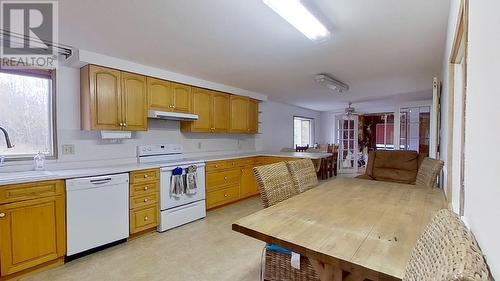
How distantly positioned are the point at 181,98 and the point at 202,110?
16.9 inches

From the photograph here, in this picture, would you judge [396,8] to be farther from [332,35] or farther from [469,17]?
[469,17]

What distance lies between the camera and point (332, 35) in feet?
7.54

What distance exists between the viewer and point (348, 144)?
762 centimetres

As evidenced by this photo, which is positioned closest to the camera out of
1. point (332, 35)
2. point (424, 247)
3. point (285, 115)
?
point (424, 247)

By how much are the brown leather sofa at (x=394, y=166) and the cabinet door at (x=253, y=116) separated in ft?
7.24

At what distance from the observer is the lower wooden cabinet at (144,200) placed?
110 inches

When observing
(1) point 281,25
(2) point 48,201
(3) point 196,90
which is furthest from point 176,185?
(1) point 281,25

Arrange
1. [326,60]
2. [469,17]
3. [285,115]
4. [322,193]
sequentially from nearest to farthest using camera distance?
[469,17] → [322,193] → [326,60] → [285,115]

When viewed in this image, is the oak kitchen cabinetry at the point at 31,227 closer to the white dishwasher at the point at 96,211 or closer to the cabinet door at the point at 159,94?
the white dishwasher at the point at 96,211

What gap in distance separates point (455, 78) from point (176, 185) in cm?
295

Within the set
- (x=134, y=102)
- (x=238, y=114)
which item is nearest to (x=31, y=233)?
(x=134, y=102)

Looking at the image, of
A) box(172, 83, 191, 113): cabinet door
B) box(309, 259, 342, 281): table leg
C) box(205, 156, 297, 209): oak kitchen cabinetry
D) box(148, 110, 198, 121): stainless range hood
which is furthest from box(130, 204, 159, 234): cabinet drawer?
box(309, 259, 342, 281): table leg

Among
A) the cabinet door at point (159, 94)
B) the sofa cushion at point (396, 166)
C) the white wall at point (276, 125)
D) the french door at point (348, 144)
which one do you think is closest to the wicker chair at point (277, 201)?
the cabinet door at point (159, 94)

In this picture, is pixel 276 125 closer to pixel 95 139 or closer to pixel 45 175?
pixel 95 139
